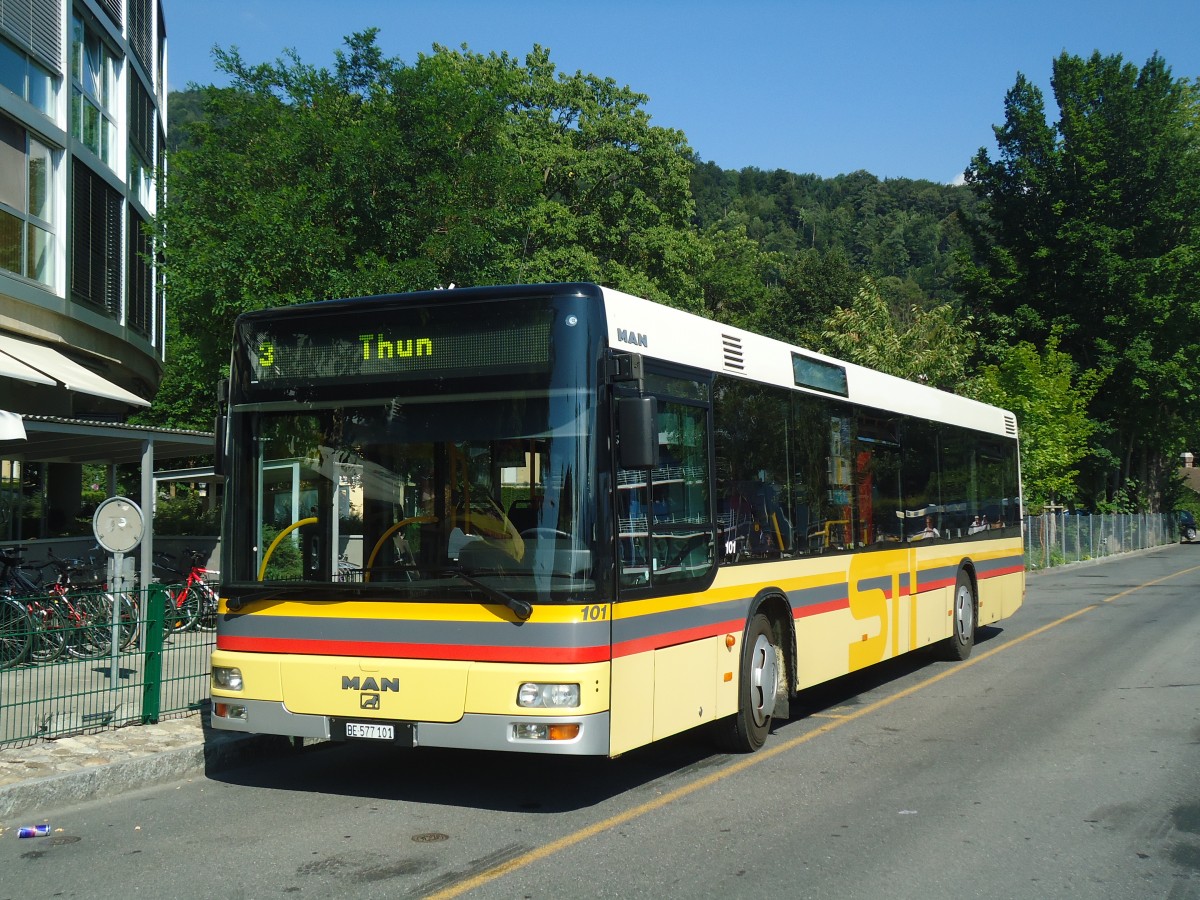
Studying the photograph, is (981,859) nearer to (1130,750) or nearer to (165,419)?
(1130,750)

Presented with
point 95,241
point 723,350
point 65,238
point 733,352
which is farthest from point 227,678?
point 95,241

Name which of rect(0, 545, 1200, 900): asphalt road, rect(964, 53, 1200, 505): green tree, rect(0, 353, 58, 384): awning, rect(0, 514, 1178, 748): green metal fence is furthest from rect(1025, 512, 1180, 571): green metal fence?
rect(0, 514, 1178, 748): green metal fence

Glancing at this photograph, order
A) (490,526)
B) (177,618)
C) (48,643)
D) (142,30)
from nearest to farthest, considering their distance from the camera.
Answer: (490,526)
(48,643)
(177,618)
(142,30)

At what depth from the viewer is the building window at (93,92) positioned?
72.4ft

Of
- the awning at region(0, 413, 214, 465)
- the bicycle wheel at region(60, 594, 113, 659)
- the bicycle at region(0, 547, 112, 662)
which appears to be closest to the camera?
the bicycle at region(0, 547, 112, 662)

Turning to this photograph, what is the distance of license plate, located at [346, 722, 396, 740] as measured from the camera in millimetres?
7133

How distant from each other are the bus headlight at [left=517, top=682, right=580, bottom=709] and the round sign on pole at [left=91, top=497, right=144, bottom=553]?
5.14 metres

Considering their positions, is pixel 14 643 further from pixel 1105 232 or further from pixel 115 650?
pixel 1105 232

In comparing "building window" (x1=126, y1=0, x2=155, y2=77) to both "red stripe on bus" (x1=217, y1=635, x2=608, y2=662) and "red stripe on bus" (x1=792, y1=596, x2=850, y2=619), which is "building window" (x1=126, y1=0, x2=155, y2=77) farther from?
"red stripe on bus" (x1=217, y1=635, x2=608, y2=662)

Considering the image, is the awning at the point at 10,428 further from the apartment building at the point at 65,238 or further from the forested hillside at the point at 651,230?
the forested hillside at the point at 651,230

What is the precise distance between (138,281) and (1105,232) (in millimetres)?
37093

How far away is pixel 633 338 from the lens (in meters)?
7.48

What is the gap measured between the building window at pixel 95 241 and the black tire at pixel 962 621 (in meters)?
15.7

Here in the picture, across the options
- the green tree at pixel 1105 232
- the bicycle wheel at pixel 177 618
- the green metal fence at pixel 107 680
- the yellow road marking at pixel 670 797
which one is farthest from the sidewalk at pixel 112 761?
the green tree at pixel 1105 232
